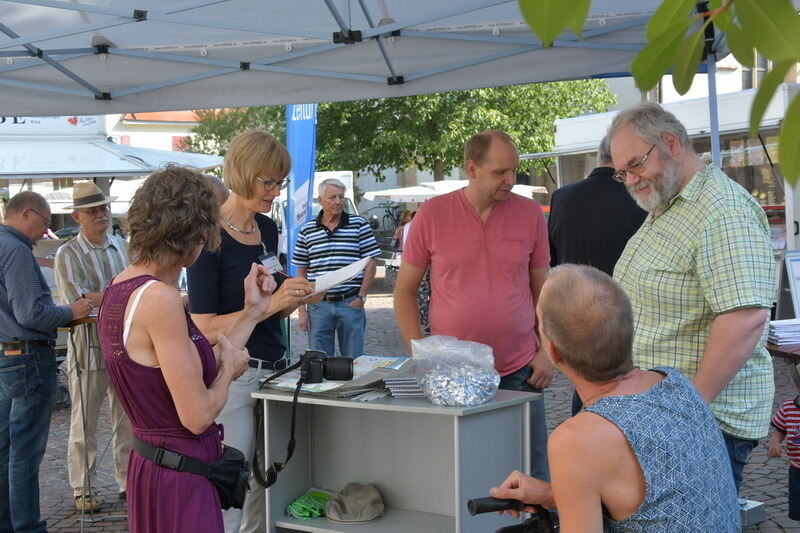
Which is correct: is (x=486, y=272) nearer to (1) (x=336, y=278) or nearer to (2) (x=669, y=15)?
(1) (x=336, y=278)

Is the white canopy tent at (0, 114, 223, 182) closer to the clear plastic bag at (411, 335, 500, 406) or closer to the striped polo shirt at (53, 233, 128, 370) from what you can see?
the striped polo shirt at (53, 233, 128, 370)

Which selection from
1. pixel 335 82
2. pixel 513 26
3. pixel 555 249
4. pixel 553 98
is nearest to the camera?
pixel 555 249

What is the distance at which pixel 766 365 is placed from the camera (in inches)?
110

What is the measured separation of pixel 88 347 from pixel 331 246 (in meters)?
2.76

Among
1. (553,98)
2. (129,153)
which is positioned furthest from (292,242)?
(553,98)

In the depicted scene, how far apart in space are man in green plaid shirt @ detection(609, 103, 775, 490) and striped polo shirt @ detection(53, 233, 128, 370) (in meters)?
3.76

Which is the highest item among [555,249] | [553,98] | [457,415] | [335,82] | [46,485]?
[553,98]

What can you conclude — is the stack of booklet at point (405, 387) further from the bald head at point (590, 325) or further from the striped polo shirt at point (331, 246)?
the striped polo shirt at point (331, 246)

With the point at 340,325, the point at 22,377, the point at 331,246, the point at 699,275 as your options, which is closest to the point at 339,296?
the point at 340,325

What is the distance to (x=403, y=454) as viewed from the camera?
4.07 meters

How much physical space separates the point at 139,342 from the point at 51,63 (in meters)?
3.95

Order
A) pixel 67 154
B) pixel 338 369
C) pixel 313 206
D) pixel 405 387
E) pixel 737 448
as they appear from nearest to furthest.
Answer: pixel 737 448 → pixel 405 387 → pixel 338 369 → pixel 67 154 → pixel 313 206

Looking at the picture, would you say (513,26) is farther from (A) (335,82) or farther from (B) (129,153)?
(B) (129,153)

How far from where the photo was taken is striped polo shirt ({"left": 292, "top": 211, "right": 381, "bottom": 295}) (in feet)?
25.7
